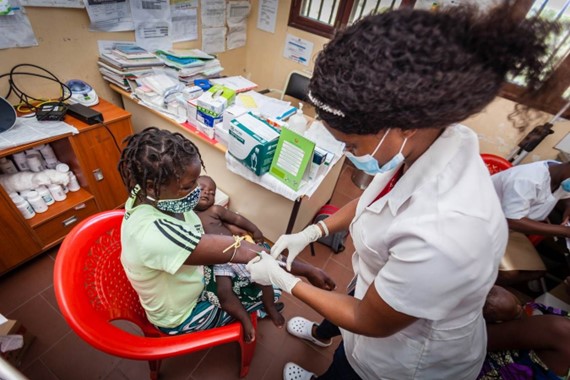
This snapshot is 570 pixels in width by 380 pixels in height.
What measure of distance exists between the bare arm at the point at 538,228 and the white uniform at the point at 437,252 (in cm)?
117

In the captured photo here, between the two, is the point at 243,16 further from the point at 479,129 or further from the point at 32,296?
the point at 32,296

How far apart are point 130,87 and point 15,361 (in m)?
1.73

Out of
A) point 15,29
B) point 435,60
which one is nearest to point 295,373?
point 435,60

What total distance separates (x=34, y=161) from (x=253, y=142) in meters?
1.36

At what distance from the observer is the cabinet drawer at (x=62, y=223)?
1.58m

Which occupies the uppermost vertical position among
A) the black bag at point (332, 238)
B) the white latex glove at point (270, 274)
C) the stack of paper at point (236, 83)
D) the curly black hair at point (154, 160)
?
the curly black hair at point (154, 160)

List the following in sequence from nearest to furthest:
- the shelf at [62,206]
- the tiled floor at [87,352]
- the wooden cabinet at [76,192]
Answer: the tiled floor at [87,352], the wooden cabinet at [76,192], the shelf at [62,206]

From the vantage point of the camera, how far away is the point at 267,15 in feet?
9.29

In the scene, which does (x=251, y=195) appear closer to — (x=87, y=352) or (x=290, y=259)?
(x=290, y=259)

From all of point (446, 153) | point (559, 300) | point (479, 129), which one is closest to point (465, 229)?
point (446, 153)

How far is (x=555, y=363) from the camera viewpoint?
0.92 meters

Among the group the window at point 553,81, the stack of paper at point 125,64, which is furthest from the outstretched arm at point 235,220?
the window at point 553,81

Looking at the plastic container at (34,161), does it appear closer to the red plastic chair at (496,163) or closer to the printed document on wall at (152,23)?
the printed document on wall at (152,23)

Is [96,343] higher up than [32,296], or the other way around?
[96,343]
